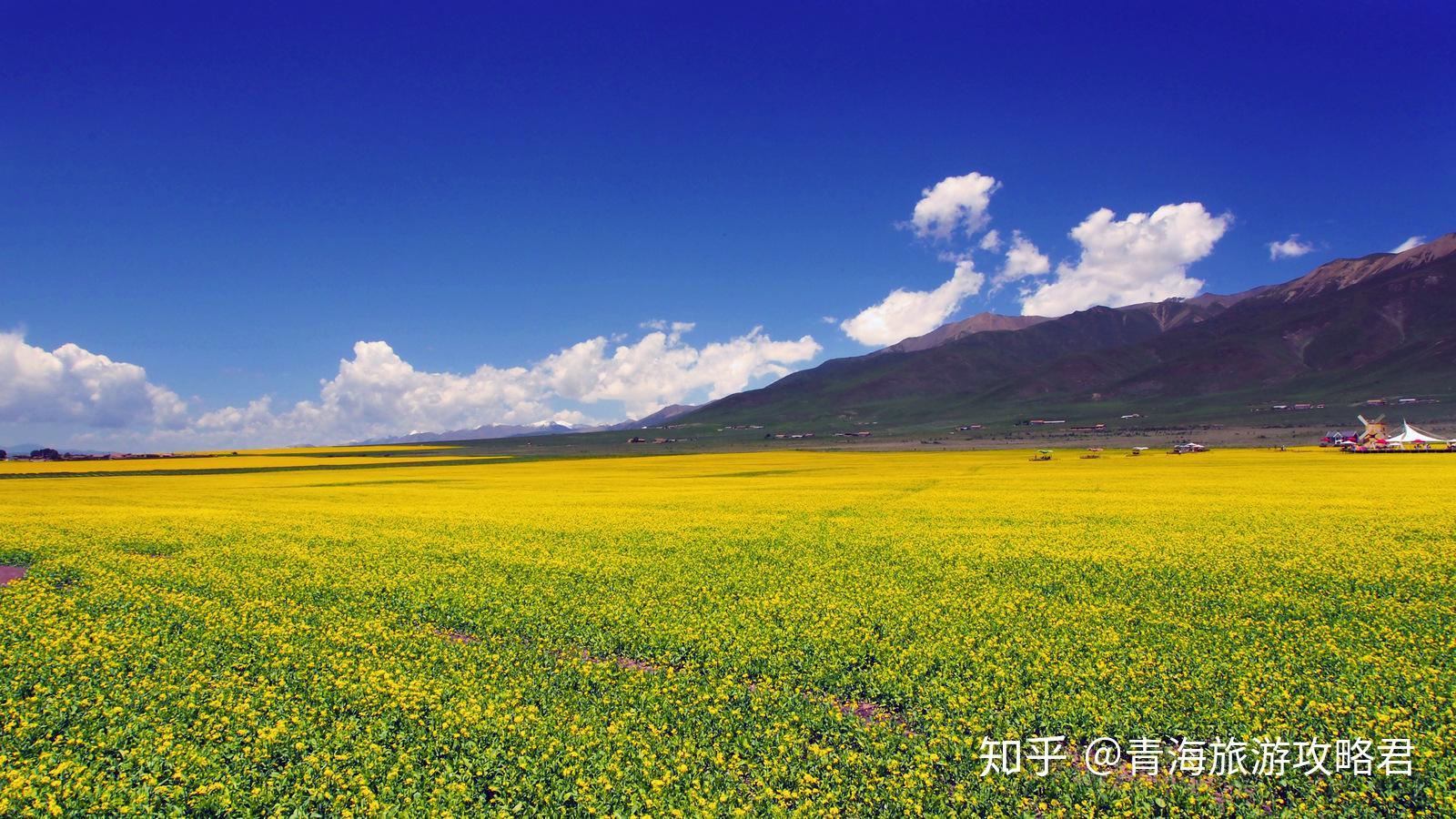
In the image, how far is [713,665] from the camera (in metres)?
14.7

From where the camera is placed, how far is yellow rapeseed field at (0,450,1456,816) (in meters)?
9.93

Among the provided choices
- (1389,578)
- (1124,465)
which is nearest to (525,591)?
(1389,578)

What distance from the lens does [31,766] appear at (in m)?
10.4

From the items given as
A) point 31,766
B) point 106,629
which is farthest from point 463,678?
point 106,629

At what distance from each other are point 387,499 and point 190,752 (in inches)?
1715

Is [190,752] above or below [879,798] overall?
above

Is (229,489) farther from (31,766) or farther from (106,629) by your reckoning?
(31,766)

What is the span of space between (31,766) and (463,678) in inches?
258

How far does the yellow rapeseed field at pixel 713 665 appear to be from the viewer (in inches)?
391

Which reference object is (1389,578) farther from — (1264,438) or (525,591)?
(1264,438)

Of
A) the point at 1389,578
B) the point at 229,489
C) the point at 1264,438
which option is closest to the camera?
the point at 1389,578

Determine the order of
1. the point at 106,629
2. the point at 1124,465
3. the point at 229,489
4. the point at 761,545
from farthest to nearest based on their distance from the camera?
the point at 1124,465 → the point at 229,489 → the point at 761,545 → the point at 106,629

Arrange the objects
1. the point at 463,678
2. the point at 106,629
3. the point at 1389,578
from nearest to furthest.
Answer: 1. the point at 463,678
2. the point at 106,629
3. the point at 1389,578

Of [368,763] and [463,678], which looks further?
[463,678]
